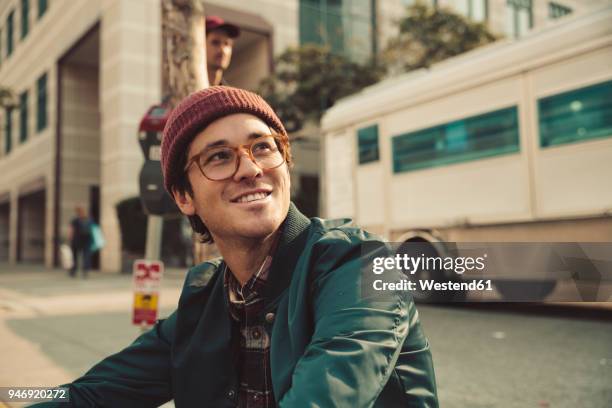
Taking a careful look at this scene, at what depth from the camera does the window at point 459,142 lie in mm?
7488

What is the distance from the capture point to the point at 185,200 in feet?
6.35

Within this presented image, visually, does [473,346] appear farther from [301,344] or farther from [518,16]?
[518,16]

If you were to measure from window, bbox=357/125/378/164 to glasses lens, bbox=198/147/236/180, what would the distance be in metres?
7.79

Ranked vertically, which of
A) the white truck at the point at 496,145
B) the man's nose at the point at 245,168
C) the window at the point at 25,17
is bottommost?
the man's nose at the point at 245,168

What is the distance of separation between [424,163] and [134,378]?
7.15 metres

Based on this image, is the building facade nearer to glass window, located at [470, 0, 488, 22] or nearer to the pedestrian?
glass window, located at [470, 0, 488, 22]

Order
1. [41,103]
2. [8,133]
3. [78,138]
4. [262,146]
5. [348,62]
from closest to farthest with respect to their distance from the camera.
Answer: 1. [262,146]
2. [348,62]
3. [78,138]
4. [41,103]
5. [8,133]

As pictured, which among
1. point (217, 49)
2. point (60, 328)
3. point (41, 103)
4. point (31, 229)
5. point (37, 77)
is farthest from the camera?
point (31, 229)

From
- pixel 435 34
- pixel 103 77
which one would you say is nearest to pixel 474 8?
pixel 435 34

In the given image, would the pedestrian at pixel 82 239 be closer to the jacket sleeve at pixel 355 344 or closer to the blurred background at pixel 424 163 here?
the blurred background at pixel 424 163

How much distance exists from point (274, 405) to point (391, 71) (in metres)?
18.8

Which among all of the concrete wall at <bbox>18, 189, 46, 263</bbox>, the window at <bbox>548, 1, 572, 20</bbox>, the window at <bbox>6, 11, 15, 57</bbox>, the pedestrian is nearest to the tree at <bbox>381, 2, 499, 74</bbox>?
the pedestrian

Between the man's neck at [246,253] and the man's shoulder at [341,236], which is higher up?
the man's shoulder at [341,236]

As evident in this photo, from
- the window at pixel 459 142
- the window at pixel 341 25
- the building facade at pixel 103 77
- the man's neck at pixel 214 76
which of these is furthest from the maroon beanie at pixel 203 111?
the window at pixel 341 25
